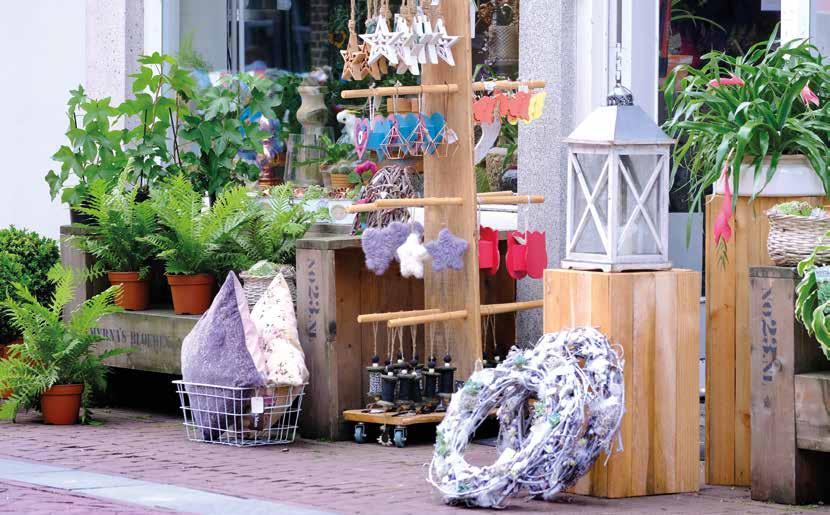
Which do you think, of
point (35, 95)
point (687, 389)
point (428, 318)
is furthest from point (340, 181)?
point (687, 389)

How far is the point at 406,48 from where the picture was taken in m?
7.57

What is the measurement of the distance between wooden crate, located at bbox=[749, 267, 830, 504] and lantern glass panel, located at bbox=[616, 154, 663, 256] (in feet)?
1.65

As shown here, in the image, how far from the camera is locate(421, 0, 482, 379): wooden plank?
7.77 meters

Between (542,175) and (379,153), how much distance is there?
3.60ft

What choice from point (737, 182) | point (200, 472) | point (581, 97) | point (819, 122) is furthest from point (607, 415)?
point (581, 97)

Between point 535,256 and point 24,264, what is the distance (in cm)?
382

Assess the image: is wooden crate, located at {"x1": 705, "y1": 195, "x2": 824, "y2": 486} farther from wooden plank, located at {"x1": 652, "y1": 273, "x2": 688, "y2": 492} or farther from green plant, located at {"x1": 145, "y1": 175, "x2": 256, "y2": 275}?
green plant, located at {"x1": 145, "y1": 175, "x2": 256, "y2": 275}

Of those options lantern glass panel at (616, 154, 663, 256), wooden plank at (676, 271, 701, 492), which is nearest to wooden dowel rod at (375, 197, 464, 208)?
lantern glass panel at (616, 154, 663, 256)

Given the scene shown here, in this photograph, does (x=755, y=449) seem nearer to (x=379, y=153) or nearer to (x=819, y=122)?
(x=819, y=122)

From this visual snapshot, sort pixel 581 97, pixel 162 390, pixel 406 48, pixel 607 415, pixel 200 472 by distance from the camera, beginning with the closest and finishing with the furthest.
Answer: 1. pixel 607 415
2. pixel 200 472
3. pixel 406 48
4. pixel 581 97
5. pixel 162 390

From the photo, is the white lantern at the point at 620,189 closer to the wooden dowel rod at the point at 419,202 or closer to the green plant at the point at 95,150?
the wooden dowel rod at the point at 419,202

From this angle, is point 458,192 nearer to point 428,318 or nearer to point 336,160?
point 428,318

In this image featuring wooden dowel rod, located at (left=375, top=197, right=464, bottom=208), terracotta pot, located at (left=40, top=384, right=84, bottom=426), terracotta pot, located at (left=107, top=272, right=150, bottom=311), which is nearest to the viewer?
wooden dowel rod, located at (left=375, top=197, right=464, bottom=208)

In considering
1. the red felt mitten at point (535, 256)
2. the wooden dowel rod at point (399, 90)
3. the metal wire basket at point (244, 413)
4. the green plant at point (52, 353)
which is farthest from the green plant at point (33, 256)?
the red felt mitten at point (535, 256)
